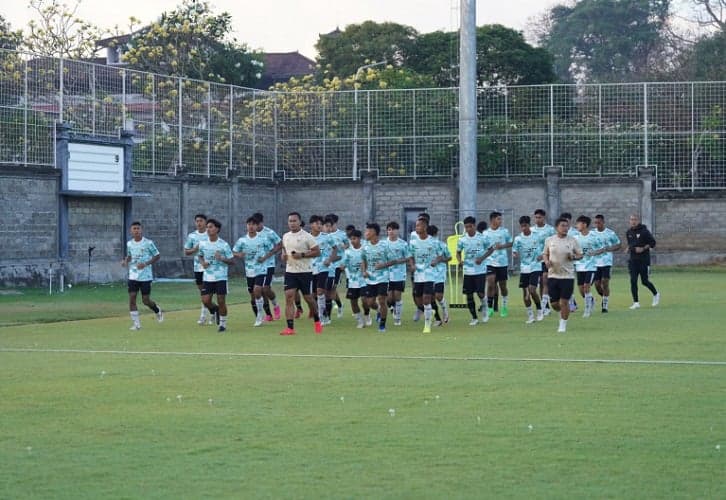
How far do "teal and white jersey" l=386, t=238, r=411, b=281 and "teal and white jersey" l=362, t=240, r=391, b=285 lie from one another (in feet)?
0.47

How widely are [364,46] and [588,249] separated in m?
51.2

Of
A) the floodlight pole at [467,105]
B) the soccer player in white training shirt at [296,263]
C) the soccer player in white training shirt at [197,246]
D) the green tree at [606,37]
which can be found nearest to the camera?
the soccer player in white training shirt at [296,263]

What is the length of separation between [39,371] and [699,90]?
37338mm

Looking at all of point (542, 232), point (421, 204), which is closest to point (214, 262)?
point (542, 232)

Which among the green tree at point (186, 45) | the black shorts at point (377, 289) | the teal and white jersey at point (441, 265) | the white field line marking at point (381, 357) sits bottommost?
the white field line marking at point (381, 357)

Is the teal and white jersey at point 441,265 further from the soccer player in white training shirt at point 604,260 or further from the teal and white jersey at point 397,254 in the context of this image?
the soccer player in white training shirt at point 604,260

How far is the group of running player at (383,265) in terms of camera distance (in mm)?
22875

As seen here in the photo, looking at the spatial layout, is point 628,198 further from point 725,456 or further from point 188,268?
point 725,456

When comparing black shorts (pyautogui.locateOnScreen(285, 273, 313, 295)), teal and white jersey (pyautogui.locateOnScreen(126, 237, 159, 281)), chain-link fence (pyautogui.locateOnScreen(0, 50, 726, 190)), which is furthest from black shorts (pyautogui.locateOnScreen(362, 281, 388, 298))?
chain-link fence (pyautogui.locateOnScreen(0, 50, 726, 190))

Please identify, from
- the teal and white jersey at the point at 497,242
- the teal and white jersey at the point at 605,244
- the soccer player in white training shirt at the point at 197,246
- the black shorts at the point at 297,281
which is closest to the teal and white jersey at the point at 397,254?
the black shorts at the point at 297,281

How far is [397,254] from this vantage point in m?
24.5

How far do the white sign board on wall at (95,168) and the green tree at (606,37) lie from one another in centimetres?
6000

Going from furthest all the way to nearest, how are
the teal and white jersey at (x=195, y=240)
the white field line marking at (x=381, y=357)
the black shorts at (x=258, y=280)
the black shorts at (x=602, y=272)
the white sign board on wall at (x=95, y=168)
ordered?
the white sign board on wall at (x=95, y=168)
the black shorts at (x=602, y=272)
the teal and white jersey at (x=195, y=240)
the black shorts at (x=258, y=280)
the white field line marking at (x=381, y=357)

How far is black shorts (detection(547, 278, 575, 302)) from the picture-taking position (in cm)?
2267
